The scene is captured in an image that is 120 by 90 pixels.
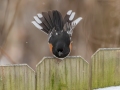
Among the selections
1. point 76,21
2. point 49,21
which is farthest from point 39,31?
point 76,21

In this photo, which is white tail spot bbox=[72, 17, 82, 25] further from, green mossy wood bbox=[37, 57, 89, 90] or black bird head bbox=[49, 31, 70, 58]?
green mossy wood bbox=[37, 57, 89, 90]

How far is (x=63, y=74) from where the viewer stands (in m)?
1.39

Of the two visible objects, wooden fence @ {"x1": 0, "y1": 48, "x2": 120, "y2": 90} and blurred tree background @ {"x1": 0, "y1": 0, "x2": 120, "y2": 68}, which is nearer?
wooden fence @ {"x1": 0, "y1": 48, "x2": 120, "y2": 90}

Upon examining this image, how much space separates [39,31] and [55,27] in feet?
0.44

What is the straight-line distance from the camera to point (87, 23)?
5.19 feet

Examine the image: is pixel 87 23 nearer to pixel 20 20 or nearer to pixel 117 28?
pixel 117 28

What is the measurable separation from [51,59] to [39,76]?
122mm

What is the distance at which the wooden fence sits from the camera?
1310 millimetres

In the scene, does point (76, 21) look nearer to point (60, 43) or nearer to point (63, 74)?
point (60, 43)

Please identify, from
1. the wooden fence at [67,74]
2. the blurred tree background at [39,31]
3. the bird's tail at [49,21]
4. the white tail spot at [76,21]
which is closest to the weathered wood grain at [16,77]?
the wooden fence at [67,74]

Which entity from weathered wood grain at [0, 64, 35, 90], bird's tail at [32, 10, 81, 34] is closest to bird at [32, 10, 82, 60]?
bird's tail at [32, 10, 81, 34]

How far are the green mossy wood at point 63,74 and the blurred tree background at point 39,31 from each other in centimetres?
14

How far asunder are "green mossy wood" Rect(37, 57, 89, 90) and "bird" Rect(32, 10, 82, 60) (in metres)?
0.07

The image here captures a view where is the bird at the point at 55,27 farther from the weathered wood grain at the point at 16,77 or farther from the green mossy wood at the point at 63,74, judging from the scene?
the weathered wood grain at the point at 16,77
